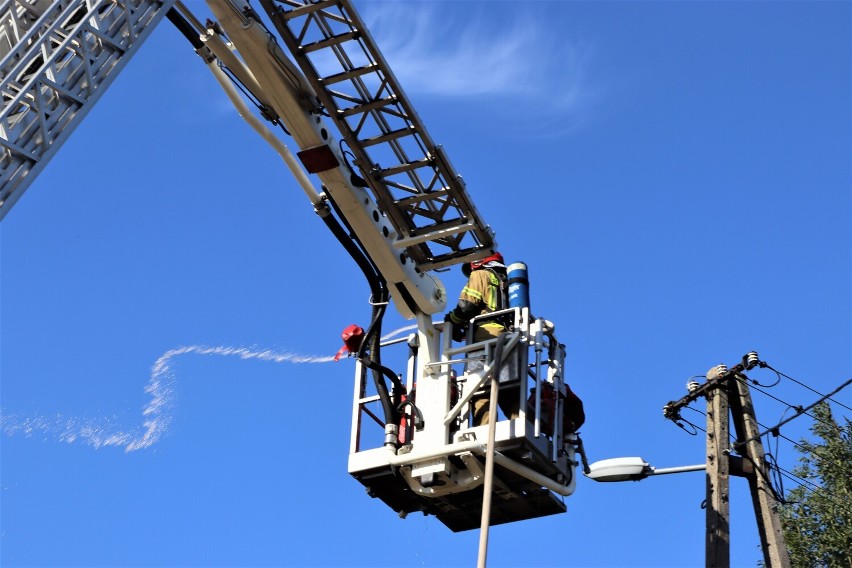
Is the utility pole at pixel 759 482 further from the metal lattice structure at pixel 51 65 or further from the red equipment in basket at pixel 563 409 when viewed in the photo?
the metal lattice structure at pixel 51 65

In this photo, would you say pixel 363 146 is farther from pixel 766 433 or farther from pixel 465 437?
pixel 766 433

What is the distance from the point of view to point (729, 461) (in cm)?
1473

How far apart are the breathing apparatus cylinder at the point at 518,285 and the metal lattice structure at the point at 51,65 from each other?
5.11 meters

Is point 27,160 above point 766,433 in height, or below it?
below

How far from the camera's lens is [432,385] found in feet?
48.5

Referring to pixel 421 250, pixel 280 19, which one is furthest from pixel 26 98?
pixel 421 250

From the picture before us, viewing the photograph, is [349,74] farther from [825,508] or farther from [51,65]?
[825,508]

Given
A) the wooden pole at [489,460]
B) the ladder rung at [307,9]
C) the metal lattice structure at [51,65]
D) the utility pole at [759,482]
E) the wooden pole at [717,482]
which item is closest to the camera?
the metal lattice structure at [51,65]

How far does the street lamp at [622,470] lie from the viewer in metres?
14.8

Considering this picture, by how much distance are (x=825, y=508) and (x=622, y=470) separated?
6.29m

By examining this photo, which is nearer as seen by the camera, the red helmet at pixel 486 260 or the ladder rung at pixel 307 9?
the ladder rung at pixel 307 9

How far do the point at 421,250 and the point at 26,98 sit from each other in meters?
6.06

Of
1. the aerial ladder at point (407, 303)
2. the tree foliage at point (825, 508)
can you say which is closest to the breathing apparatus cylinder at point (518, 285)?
the aerial ladder at point (407, 303)

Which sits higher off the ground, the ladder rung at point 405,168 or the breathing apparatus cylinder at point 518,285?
the ladder rung at point 405,168
